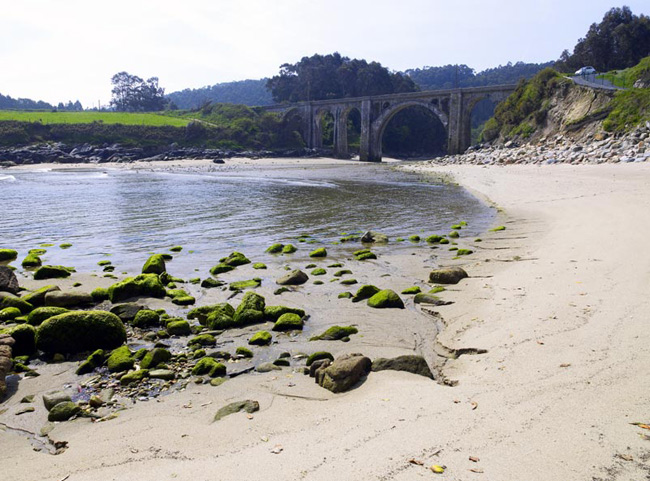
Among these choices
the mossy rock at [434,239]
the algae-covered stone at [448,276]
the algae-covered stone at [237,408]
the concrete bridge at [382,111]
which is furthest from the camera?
the concrete bridge at [382,111]

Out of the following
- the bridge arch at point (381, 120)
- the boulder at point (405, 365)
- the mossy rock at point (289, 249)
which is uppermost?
the bridge arch at point (381, 120)

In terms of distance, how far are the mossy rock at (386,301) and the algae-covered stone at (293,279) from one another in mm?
2110

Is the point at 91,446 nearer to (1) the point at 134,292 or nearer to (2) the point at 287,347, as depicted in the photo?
(2) the point at 287,347

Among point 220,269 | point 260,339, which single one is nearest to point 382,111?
point 220,269

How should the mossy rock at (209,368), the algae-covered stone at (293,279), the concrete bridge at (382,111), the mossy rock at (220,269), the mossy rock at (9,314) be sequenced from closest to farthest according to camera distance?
the mossy rock at (209,368) → the mossy rock at (9,314) → the algae-covered stone at (293,279) → the mossy rock at (220,269) → the concrete bridge at (382,111)

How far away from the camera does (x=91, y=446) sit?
13.9ft

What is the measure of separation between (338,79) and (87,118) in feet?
167

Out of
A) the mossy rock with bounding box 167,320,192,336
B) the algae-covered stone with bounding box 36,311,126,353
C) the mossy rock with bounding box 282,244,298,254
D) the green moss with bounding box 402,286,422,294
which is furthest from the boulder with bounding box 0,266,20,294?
the green moss with bounding box 402,286,422,294

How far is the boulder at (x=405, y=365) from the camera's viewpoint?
5.44 metres

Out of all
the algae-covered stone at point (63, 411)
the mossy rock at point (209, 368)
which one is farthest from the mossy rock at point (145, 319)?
the algae-covered stone at point (63, 411)

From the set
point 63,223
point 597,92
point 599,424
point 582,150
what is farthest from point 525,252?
point 597,92

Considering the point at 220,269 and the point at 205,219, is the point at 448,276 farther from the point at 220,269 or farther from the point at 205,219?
the point at 205,219

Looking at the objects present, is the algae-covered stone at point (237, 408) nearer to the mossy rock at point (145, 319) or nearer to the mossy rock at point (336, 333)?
the mossy rock at point (336, 333)

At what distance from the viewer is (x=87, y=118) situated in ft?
300
